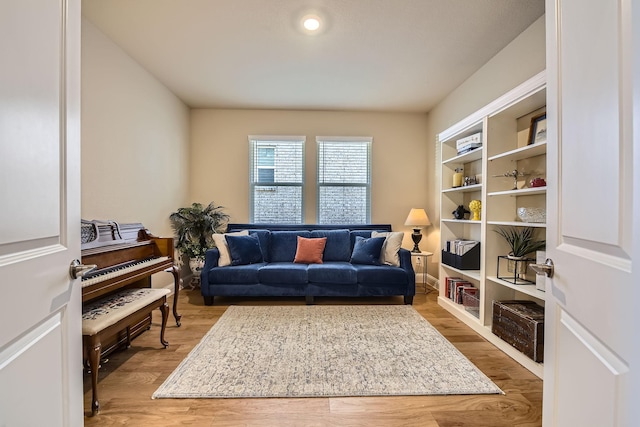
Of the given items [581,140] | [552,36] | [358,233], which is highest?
[552,36]

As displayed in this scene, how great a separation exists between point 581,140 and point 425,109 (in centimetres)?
403

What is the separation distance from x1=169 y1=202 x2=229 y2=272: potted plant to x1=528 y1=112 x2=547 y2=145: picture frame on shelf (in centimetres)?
378

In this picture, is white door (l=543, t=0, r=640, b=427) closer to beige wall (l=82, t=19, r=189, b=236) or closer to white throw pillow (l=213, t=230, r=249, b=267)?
beige wall (l=82, t=19, r=189, b=236)

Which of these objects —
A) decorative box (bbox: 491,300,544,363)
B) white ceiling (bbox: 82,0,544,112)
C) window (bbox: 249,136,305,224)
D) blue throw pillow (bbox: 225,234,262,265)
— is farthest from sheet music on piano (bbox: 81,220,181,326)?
decorative box (bbox: 491,300,544,363)

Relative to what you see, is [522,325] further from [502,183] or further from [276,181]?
[276,181]

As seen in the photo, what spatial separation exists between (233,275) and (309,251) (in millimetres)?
1008

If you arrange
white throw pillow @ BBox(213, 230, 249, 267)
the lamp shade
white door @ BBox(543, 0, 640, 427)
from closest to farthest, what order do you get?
white door @ BBox(543, 0, 640, 427) → white throw pillow @ BBox(213, 230, 249, 267) → the lamp shade

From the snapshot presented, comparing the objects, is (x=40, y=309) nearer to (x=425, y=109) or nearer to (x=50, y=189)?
(x=50, y=189)

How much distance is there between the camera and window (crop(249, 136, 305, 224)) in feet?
14.8

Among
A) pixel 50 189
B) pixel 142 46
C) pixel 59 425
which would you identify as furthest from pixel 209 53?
pixel 59 425

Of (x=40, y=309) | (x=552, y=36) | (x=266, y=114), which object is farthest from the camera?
(x=266, y=114)

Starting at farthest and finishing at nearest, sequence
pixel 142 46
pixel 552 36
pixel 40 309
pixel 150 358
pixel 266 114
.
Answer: pixel 266 114
pixel 142 46
pixel 150 358
pixel 552 36
pixel 40 309

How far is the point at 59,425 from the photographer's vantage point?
0.85 meters

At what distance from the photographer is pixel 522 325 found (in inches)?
82.9
